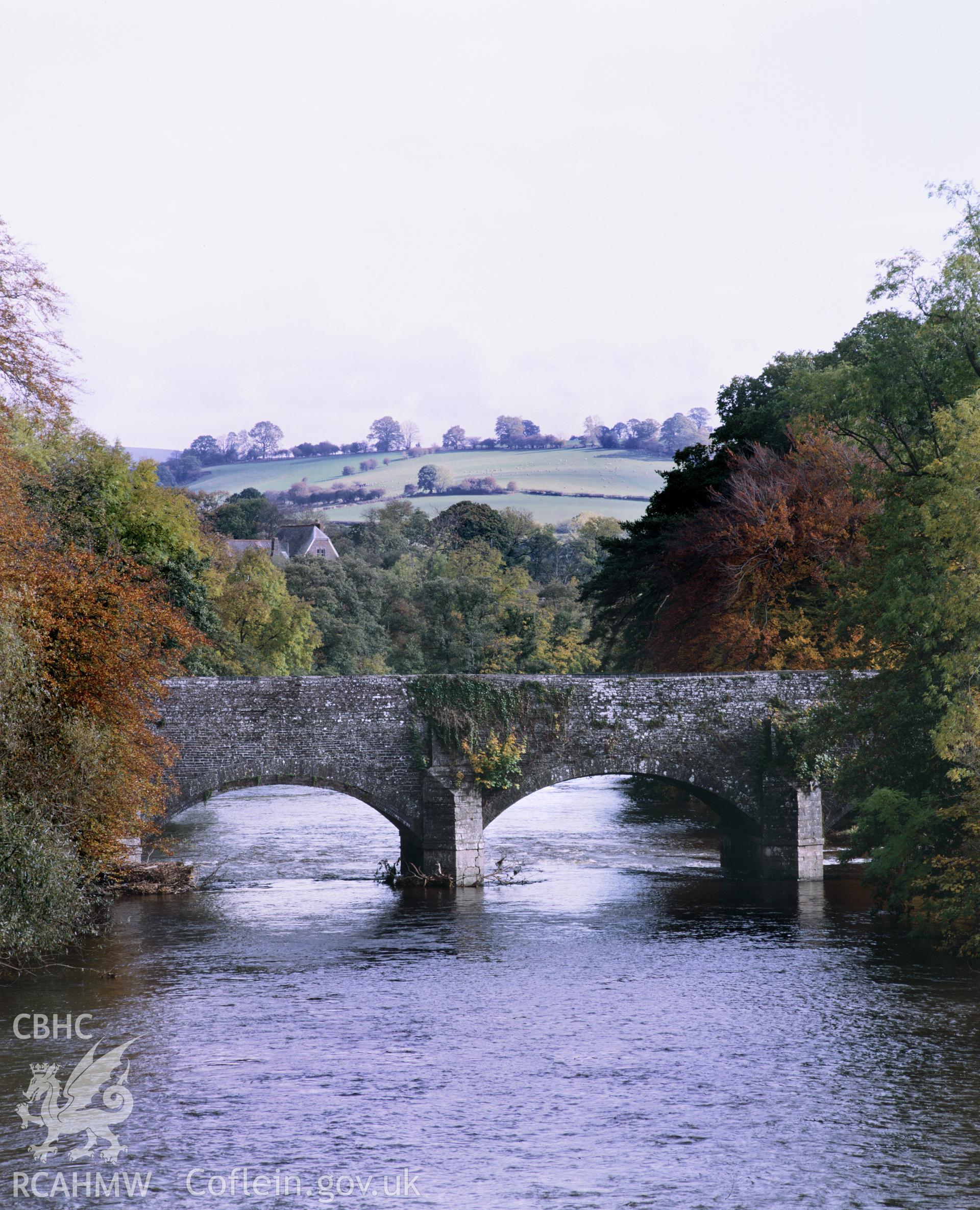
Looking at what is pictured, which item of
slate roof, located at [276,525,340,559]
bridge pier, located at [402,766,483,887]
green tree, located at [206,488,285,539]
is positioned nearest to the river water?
bridge pier, located at [402,766,483,887]

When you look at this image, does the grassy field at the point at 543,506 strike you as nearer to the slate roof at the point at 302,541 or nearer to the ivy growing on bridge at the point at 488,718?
the slate roof at the point at 302,541

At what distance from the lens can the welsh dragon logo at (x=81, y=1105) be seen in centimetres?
1411

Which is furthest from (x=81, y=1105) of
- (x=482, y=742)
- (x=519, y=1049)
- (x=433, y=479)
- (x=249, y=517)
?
(x=433, y=479)

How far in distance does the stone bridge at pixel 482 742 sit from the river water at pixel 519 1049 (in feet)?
5.59

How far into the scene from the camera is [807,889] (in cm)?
2994

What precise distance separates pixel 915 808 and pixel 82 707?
15.6 m

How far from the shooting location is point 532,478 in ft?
549

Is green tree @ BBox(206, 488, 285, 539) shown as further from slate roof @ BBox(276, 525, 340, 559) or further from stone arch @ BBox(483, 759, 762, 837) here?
stone arch @ BBox(483, 759, 762, 837)

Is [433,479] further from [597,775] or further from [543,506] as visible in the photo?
[597,775]

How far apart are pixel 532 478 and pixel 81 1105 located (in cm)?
15423

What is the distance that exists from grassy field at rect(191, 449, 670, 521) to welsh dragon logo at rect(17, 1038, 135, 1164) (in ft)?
408

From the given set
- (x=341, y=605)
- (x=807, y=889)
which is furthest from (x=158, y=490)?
(x=341, y=605)

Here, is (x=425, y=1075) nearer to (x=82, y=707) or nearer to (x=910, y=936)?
(x=82, y=707)

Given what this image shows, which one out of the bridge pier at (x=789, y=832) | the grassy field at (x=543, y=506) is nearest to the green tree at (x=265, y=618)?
the bridge pier at (x=789, y=832)
